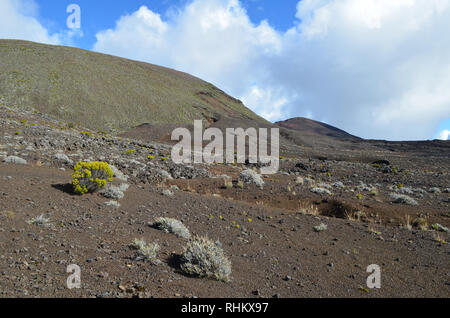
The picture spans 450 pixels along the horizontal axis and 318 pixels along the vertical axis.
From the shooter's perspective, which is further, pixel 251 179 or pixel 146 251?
pixel 251 179

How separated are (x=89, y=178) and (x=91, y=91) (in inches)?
2112

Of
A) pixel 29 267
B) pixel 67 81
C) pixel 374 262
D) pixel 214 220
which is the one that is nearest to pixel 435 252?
pixel 374 262

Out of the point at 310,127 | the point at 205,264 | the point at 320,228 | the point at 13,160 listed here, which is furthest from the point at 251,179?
the point at 310,127

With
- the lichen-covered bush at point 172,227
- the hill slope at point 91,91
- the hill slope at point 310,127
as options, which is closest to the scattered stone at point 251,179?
the lichen-covered bush at point 172,227

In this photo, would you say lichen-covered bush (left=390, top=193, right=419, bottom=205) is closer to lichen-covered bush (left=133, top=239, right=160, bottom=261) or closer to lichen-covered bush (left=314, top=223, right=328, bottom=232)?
lichen-covered bush (left=314, top=223, right=328, bottom=232)

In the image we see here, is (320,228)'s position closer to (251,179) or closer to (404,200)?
(251,179)

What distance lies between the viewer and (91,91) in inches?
2152

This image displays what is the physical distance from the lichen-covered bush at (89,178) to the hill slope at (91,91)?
40.8m

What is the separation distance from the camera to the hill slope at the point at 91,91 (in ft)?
154

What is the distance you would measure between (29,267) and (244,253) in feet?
13.4

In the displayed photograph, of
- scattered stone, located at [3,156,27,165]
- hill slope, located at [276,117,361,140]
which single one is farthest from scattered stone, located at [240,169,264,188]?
hill slope, located at [276,117,361,140]

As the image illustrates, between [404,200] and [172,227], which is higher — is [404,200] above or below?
above

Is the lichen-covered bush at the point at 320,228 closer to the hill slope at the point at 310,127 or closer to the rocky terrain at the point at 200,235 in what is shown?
the rocky terrain at the point at 200,235

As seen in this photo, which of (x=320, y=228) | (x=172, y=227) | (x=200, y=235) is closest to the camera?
(x=172, y=227)
